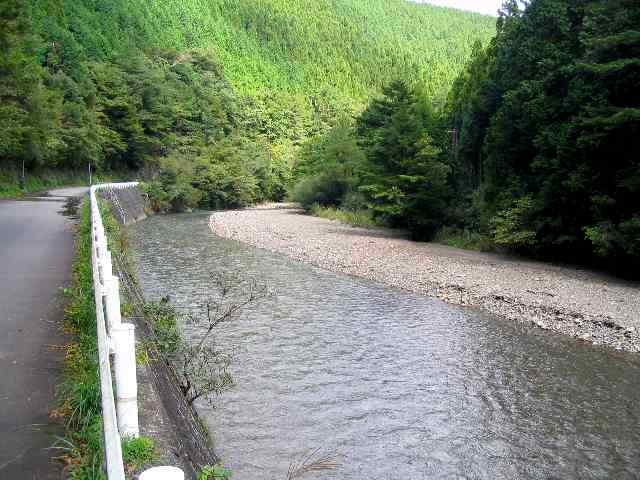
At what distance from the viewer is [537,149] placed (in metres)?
23.0

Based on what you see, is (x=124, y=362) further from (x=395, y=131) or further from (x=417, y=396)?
(x=395, y=131)

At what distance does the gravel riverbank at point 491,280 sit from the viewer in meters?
12.9

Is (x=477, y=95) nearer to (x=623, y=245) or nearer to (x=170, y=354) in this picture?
(x=623, y=245)

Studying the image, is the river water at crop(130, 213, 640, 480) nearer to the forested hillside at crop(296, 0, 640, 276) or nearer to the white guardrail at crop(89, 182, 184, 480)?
the white guardrail at crop(89, 182, 184, 480)

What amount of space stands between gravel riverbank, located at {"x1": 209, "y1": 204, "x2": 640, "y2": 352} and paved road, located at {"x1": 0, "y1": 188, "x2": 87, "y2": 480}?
10209 millimetres

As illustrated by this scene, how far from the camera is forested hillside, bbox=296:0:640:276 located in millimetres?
17906

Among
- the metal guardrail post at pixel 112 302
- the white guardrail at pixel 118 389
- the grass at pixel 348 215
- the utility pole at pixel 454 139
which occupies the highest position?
the utility pole at pixel 454 139

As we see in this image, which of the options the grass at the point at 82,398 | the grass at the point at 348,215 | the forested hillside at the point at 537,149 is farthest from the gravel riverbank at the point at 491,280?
the grass at the point at 82,398

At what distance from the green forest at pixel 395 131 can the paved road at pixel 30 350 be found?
616 inches

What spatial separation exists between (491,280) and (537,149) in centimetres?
820

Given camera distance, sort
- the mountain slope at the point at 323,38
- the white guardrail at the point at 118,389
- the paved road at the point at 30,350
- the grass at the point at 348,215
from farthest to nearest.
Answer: the mountain slope at the point at 323,38 < the grass at the point at 348,215 < the paved road at the point at 30,350 < the white guardrail at the point at 118,389

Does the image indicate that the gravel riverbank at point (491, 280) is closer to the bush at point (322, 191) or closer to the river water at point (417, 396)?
the river water at point (417, 396)

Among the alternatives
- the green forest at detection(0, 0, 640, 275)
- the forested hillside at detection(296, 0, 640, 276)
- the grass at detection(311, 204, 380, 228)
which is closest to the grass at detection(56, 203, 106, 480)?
the green forest at detection(0, 0, 640, 275)

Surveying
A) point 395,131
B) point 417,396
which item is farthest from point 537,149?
point 417,396
